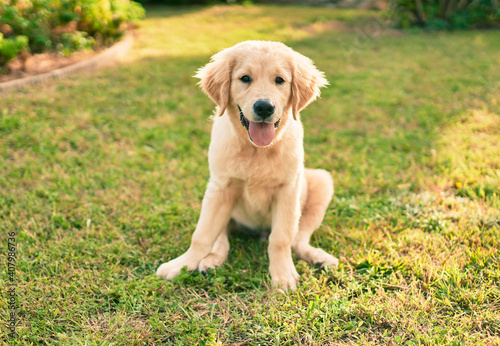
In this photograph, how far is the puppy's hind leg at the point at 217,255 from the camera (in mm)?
2688

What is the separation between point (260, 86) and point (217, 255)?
120 centimetres

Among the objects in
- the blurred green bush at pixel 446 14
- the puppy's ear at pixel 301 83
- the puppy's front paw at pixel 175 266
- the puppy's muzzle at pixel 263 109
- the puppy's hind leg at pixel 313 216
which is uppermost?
the blurred green bush at pixel 446 14

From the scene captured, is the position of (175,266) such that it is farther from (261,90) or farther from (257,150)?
(261,90)

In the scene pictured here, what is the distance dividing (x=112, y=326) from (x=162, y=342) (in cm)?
30

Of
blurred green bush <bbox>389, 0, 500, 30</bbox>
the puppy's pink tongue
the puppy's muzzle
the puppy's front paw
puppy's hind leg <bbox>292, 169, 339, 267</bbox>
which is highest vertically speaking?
blurred green bush <bbox>389, 0, 500, 30</bbox>

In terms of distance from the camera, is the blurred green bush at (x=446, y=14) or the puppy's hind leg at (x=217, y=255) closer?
the puppy's hind leg at (x=217, y=255)

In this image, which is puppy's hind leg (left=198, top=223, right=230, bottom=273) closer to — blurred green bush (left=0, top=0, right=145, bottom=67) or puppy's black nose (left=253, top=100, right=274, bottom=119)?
puppy's black nose (left=253, top=100, right=274, bottom=119)

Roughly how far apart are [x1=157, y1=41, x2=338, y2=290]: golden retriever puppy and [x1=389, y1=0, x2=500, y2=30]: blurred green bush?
9.80 meters

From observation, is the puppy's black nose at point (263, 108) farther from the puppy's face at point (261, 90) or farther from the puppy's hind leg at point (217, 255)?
the puppy's hind leg at point (217, 255)

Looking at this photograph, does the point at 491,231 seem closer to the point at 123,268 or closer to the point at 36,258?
the point at 123,268

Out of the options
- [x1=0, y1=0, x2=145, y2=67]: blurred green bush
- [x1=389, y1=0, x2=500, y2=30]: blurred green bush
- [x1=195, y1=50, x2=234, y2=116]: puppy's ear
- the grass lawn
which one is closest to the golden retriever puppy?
[x1=195, y1=50, x2=234, y2=116]: puppy's ear

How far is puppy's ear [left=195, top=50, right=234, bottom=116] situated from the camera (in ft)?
8.50

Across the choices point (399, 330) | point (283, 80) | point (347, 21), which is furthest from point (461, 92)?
point (347, 21)

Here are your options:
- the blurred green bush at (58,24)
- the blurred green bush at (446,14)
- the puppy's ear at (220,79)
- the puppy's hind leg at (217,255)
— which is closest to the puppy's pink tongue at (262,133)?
the puppy's ear at (220,79)
